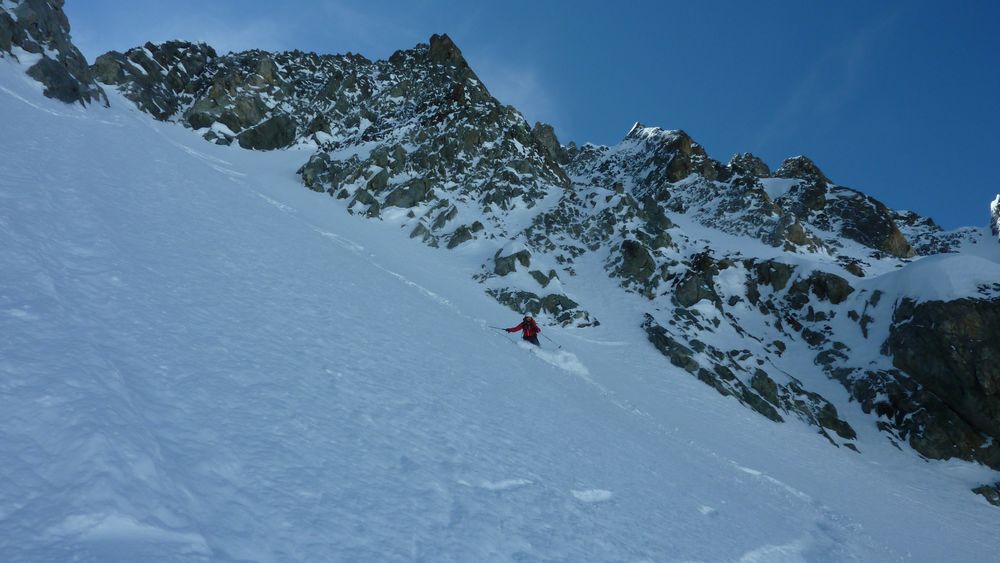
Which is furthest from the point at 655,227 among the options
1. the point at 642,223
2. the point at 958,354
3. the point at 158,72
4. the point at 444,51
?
the point at 158,72

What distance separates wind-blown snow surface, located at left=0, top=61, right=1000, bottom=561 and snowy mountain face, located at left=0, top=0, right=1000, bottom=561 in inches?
1.5

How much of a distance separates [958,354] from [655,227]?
21.8 meters

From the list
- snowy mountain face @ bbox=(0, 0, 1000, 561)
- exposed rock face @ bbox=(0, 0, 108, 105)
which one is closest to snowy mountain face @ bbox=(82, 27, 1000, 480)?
snowy mountain face @ bbox=(0, 0, 1000, 561)

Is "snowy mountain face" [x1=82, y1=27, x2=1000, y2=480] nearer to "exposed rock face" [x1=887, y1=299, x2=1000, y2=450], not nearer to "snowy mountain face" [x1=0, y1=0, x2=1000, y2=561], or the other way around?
"exposed rock face" [x1=887, y1=299, x2=1000, y2=450]

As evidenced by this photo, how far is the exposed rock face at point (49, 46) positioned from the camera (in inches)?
1041

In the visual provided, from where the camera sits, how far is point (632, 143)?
83.5m

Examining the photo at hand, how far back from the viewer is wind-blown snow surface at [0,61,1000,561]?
329 centimetres

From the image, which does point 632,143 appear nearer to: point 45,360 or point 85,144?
point 85,144

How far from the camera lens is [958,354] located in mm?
25656

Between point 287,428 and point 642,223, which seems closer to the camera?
point 287,428

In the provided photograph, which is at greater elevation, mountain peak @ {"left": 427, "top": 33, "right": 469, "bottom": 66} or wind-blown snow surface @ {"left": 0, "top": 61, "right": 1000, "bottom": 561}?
mountain peak @ {"left": 427, "top": 33, "right": 469, "bottom": 66}

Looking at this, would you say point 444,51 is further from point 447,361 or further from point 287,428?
point 287,428

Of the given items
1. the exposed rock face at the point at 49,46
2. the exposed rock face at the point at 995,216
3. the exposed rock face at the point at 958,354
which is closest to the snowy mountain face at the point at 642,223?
the exposed rock face at the point at 958,354

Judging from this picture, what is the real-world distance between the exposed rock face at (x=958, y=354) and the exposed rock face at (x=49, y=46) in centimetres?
5203
